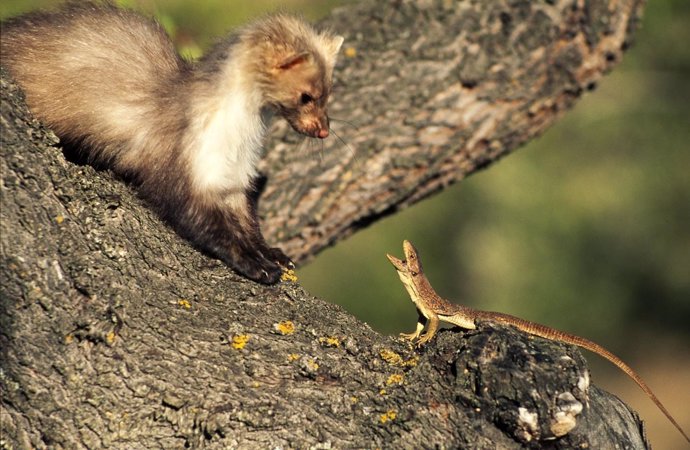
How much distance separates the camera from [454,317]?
15.2ft

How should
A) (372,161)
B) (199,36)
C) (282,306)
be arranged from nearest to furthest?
(282,306)
(372,161)
(199,36)

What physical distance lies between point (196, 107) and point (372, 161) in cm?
128

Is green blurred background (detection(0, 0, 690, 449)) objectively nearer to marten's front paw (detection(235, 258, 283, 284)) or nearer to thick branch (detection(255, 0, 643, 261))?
thick branch (detection(255, 0, 643, 261))

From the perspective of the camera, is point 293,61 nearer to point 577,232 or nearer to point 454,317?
point 454,317

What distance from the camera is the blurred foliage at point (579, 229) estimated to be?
385 inches

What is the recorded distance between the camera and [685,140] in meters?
10.6

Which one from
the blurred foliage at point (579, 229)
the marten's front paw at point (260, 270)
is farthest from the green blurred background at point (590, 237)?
the marten's front paw at point (260, 270)

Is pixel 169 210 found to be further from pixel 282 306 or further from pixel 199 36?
pixel 199 36

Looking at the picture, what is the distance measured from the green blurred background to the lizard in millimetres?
4694

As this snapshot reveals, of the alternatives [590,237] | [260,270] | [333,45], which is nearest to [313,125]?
[333,45]

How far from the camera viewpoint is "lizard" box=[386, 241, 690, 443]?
4248mm

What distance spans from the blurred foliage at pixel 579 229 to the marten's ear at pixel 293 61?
17.8 feet

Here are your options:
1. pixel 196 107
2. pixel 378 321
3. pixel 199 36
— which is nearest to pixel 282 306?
pixel 196 107

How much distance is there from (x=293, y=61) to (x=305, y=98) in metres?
0.20
